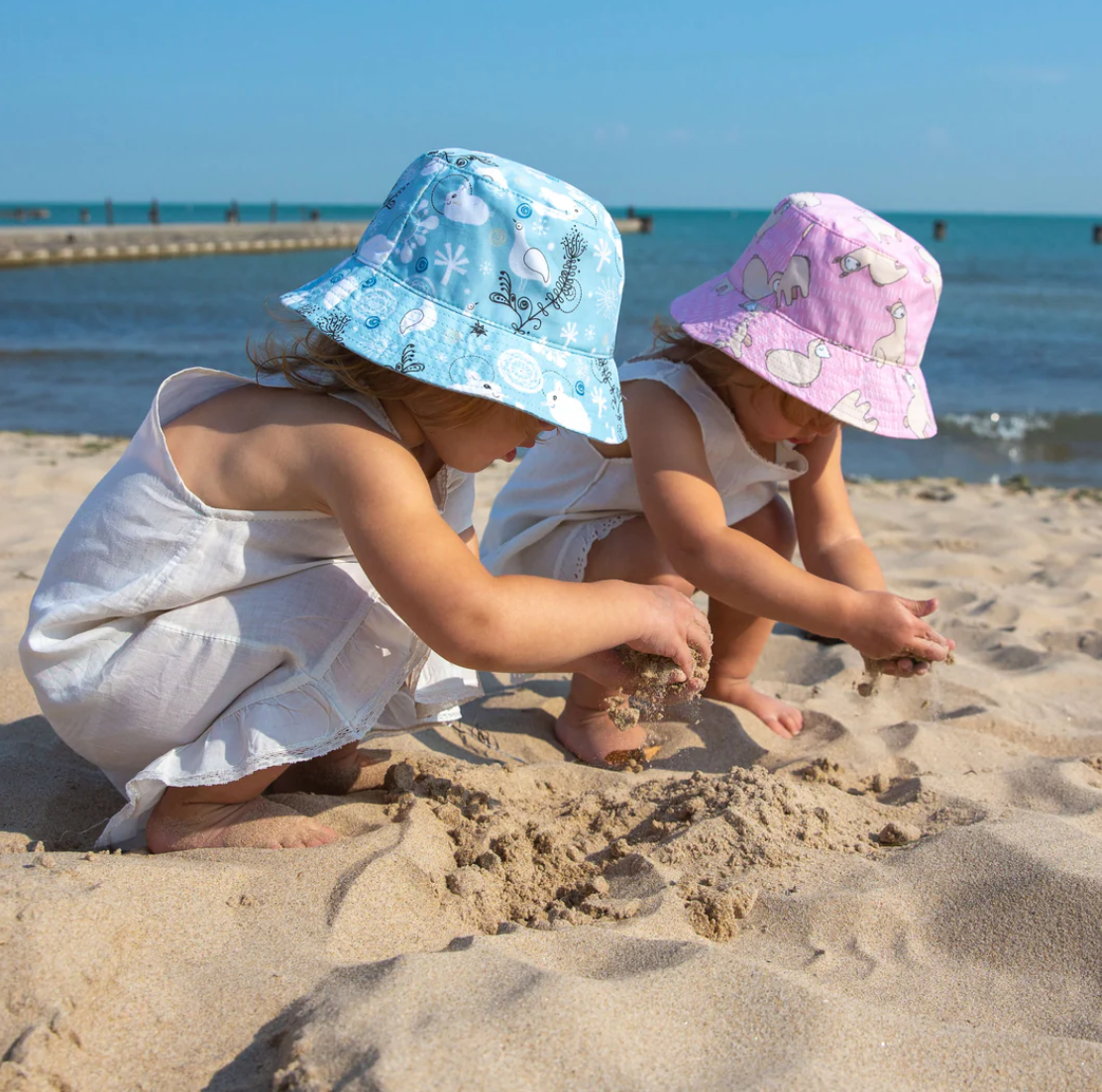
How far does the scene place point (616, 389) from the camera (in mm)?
1836

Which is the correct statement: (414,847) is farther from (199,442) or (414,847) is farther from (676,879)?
(199,442)

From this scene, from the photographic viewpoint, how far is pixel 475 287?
1633 millimetres

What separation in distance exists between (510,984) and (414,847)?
50 cm

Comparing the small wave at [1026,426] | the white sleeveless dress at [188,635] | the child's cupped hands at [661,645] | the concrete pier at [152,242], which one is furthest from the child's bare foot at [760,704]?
the concrete pier at [152,242]

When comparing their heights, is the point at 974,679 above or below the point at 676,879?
below

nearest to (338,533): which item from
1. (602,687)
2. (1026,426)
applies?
(602,687)

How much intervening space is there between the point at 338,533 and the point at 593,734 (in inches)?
32.2

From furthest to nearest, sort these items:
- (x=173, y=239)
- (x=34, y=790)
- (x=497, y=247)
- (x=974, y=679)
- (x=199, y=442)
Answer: (x=173, y=239) → (x=974, y=679) → (x=34, y=790) → (x=199, y=442) → (x=497, y=247)

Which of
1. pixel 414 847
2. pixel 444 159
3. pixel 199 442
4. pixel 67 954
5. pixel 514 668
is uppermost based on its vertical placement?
pixel 444 159

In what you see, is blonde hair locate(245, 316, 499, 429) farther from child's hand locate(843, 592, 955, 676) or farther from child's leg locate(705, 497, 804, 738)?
child's leg locate(705, 497, 804, 738)

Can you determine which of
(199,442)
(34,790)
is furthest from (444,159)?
(34,790)

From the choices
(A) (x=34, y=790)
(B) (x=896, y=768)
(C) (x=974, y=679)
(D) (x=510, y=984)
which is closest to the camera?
(D) (x=510, y=984)

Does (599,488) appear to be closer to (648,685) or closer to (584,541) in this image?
(584,541)

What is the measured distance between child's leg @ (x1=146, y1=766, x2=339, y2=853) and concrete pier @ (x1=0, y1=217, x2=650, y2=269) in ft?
86.9
